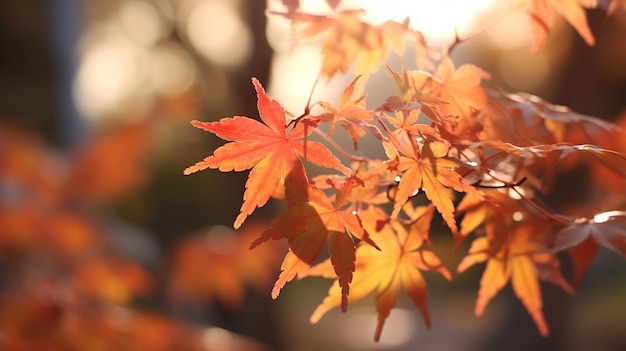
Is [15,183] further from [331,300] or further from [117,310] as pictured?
[331,300]

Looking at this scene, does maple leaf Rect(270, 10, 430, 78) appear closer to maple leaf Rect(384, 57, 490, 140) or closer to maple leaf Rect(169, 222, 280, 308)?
maple leaf Rect(384, 57, 490, 140)

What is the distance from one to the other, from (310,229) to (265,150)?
106 mm

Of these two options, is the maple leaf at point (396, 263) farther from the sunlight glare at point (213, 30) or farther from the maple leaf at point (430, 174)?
the sunlight glare at point (213, 30)

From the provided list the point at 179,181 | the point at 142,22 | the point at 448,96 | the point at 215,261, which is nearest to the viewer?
the point at 448,96

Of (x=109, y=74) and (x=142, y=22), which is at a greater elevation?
(x=142, y=22)

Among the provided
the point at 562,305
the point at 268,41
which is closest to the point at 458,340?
the point at 562,305

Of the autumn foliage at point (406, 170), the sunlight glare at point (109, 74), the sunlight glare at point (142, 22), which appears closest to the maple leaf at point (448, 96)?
the autumn foliage at point (406, 170)

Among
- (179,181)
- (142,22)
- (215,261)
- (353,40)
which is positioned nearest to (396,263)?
(353,40)

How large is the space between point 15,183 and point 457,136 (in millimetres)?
3302

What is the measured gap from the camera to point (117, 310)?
239cm

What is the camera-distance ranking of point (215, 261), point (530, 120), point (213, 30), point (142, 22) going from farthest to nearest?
1. point (142, 22)
2. point (213, 30)
3. point (215, 261)
4. point (530, 120)

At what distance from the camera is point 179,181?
9.47 meters

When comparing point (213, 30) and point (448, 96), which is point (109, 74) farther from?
point (448, 96)

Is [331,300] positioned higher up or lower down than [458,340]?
higher up
